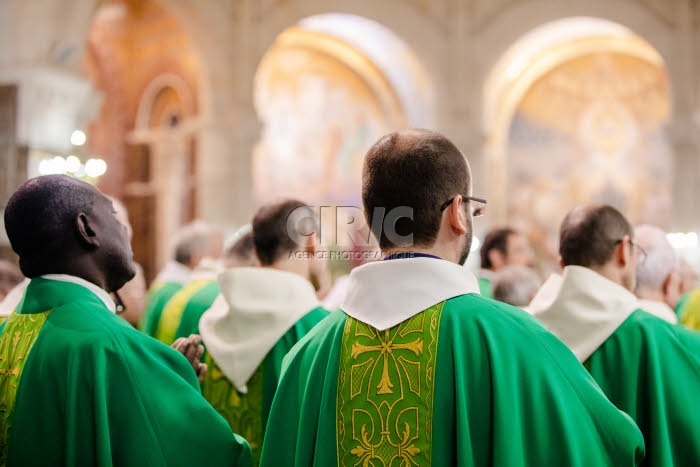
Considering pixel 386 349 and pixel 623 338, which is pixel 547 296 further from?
pixel 386 349

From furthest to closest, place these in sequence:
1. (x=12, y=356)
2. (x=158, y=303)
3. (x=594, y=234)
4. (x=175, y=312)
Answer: (x=158, y=303) → (x=175, y=312) → (x=594, y=234) → (x=12, y=356)

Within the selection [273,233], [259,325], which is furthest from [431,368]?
[273,233]

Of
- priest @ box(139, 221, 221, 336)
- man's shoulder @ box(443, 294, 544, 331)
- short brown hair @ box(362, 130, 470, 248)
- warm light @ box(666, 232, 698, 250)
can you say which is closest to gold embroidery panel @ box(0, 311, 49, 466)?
short brown hair @ box(362, 130, 470, 248)

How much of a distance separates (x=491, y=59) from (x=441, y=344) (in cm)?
1396

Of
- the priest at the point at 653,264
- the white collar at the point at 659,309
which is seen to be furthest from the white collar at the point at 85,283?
the priest at the point at 653,264

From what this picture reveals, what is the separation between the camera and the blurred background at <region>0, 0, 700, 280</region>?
38.0 ft

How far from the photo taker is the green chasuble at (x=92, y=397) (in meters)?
2.28

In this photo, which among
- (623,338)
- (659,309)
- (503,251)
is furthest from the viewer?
(503,251)

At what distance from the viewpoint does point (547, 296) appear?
10.7 feet

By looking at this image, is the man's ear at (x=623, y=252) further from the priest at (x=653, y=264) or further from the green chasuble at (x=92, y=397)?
the green chasuble at (x=92, y=397)

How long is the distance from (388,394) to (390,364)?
75 mm

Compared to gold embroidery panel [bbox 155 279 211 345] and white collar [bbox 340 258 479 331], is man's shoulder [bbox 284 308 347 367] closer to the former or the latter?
white collar [bbox 340 258 479 331]

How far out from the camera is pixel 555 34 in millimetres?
16828

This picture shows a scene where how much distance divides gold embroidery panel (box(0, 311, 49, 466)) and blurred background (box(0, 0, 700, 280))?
8.27 meters
